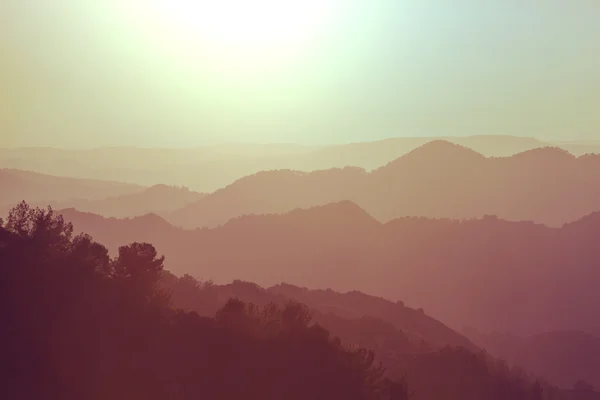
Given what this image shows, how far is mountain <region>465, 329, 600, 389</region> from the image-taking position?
117938 millimetres

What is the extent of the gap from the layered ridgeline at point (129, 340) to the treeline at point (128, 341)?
6cm

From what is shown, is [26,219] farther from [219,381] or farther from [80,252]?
[219,381]

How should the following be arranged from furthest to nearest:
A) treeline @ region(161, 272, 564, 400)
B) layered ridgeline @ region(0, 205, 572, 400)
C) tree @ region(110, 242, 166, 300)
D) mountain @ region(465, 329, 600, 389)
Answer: mountain @ region(465, 329, 600, 389)
treeline @ region(161, 272, 564, 400)
tree @ region(110, 242, 166, 300)
layered ridgeline @ region(0, 205, 572, 400)

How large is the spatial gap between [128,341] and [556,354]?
126 meters

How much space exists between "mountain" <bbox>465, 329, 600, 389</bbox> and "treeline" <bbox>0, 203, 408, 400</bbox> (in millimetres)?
98966

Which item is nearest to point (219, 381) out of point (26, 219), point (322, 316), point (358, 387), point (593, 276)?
point (358, 387)

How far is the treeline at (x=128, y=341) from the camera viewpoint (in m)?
25.7

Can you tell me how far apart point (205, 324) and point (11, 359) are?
11951 millimetres

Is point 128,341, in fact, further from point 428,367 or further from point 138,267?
point 428,367

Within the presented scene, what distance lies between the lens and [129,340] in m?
29.4

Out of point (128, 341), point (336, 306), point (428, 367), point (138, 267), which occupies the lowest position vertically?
point (336, 306)

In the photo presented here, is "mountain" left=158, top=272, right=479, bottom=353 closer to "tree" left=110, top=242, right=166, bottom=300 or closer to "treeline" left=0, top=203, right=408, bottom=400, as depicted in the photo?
"tree" left=110, top=242, right=166, bottom=300

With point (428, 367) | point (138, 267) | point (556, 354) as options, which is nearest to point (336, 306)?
point (428, 367)

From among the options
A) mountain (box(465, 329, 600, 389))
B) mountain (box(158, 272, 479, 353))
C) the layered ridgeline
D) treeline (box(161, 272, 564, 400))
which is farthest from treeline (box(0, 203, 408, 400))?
mountain (box(465, 329, 600, 389))
